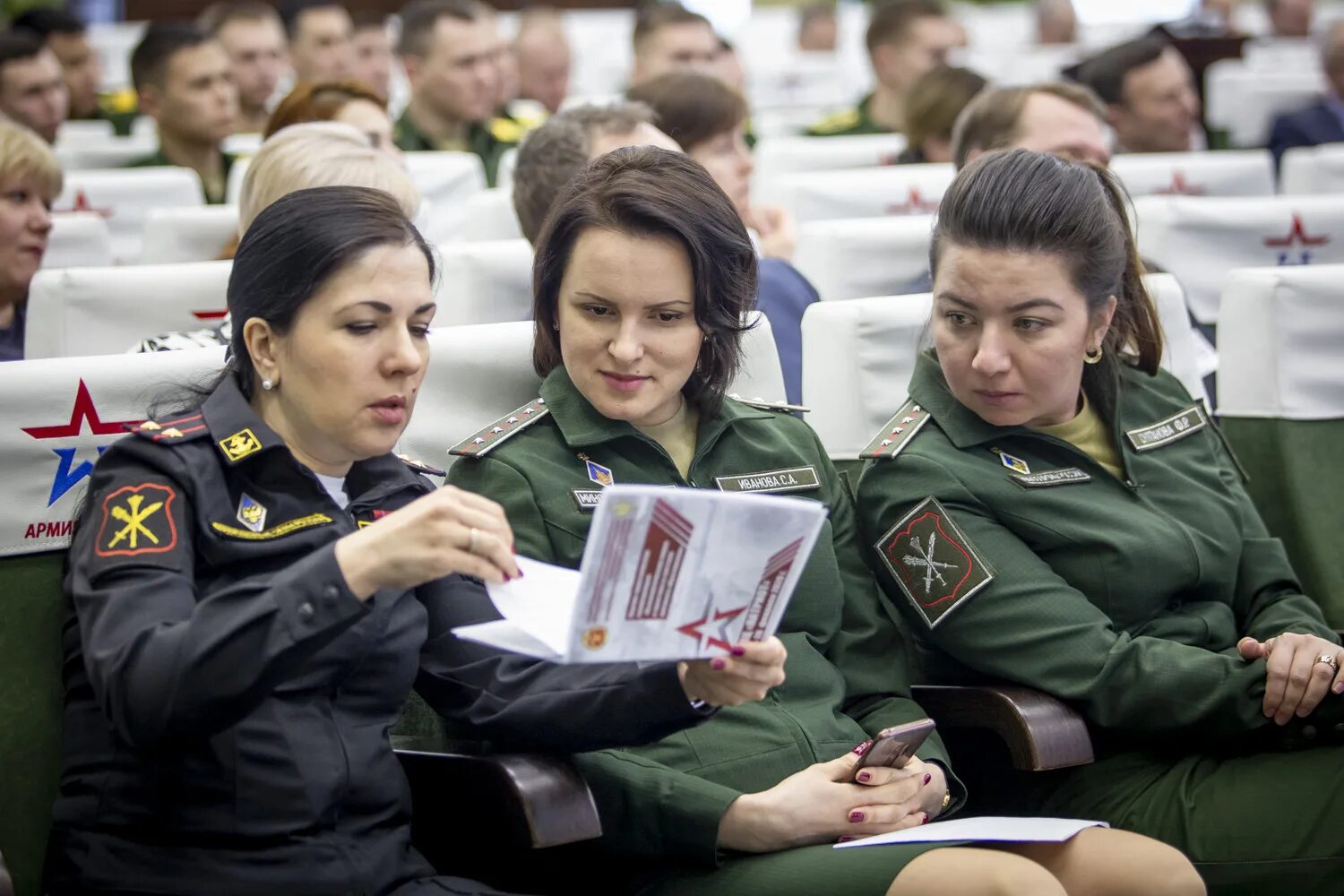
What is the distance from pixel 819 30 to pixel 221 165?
672 cm

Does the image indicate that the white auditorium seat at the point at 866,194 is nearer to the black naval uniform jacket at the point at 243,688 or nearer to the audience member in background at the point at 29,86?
the black naval uniform jacket at the point at 243,688

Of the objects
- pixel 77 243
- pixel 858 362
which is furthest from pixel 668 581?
pixel 77 243

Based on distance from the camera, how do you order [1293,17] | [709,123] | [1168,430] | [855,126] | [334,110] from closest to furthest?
1. [1168,430]
2. [709,123]
3. [334,110]
4. [855,126]
5. [1293,17]

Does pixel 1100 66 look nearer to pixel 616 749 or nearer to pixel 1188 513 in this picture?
pixel 1188 513

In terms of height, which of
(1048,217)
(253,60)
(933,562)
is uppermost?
(1048,217)

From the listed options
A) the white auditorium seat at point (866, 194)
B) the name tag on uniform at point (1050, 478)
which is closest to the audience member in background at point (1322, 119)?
the white auditorium seat at point (866, 194)

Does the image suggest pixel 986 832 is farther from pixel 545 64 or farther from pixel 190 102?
pixel 545 64

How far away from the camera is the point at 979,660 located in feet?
7.78

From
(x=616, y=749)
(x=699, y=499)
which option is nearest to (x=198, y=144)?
(x=616, y=749)

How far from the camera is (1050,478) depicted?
8.07ft

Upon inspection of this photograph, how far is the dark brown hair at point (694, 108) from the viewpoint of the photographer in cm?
398

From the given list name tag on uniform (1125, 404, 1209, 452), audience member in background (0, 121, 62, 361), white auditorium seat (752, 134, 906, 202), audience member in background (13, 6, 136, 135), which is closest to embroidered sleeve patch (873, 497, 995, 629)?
name tag on uniform (1125, 404, 1209, 452)

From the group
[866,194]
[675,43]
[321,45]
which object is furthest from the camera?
[321,45]

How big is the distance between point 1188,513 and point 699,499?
1246mm
